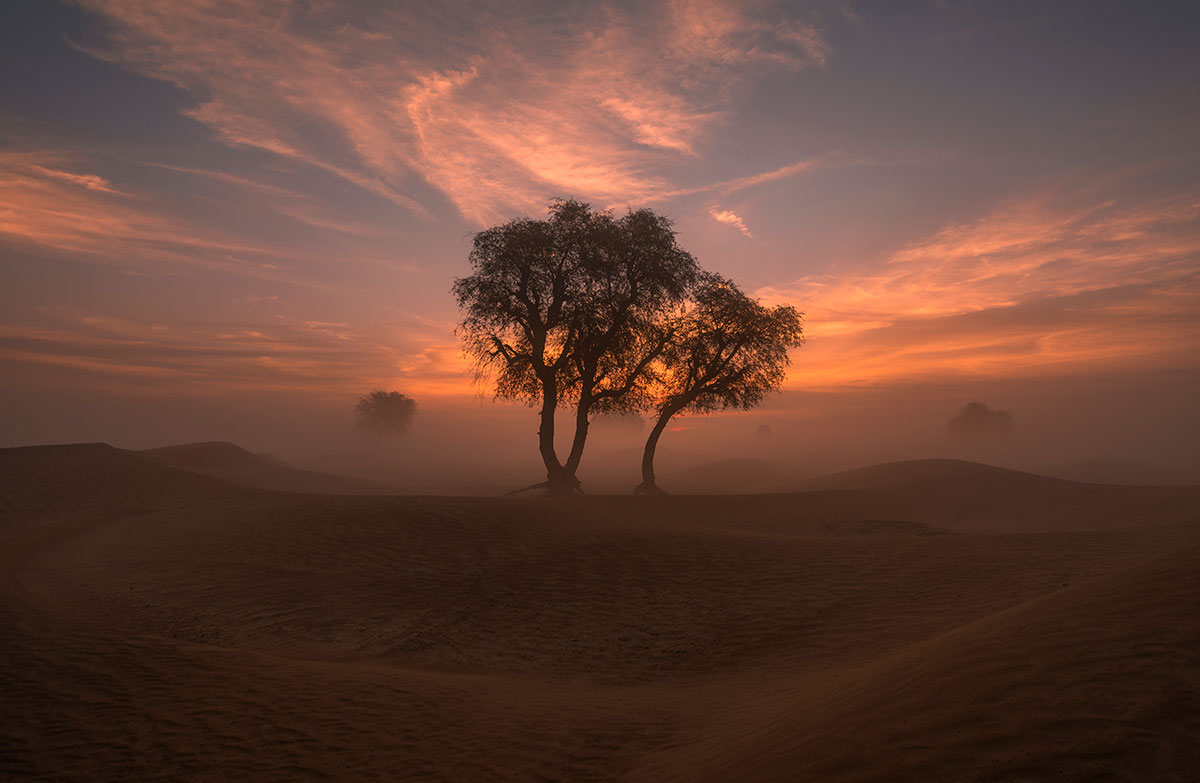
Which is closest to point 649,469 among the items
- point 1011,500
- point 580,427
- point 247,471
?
point 580,427

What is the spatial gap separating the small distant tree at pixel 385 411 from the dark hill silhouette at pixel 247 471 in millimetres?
50334

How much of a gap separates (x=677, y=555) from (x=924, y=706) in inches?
443

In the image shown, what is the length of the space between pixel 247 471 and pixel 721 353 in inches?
1745

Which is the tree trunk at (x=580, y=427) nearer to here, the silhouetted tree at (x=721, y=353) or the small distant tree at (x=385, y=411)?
the silhouetted tree at (x=721, y=353)

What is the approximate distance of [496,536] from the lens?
1777 centimetres

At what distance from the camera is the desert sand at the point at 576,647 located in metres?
4.79

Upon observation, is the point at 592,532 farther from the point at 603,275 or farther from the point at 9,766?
the point at 603,275

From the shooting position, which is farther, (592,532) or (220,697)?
(592,532)

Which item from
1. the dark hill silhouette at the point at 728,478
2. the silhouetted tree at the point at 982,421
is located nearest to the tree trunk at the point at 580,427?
the dark hill silhouette at the point at 728,478

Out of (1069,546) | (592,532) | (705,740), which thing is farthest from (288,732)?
(1069,546)

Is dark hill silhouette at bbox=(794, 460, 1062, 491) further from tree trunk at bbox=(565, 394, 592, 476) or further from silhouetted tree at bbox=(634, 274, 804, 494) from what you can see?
tree trunk at bbox=(565, 394, 592, 476)

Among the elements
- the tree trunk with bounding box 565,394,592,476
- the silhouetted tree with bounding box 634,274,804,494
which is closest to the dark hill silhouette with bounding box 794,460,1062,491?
the silhouetted tree with bounding box 634,274,804,494

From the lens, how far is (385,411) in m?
112

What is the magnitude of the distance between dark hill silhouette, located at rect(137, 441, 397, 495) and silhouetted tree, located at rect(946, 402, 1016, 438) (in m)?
121
